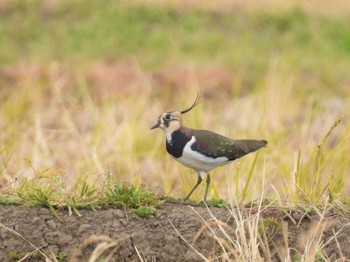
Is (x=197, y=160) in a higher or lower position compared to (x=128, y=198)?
higher

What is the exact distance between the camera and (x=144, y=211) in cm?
656

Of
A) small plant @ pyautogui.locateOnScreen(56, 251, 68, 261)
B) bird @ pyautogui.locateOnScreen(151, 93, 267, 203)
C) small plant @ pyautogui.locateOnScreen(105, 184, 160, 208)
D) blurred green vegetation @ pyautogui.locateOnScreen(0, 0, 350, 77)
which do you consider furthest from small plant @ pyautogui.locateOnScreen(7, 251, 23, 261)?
blurred green vegetation @ pyautogui.locateOnScreen(0, 0, 350, 77)

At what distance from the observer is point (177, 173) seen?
9.13 metres

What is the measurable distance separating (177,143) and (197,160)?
15 cm

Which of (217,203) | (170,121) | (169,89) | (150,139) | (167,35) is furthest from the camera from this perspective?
(167,35)

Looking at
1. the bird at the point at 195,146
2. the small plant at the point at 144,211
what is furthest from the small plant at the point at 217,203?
the small plant at the point at 144,211

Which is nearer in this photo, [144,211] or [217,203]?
[144,211]

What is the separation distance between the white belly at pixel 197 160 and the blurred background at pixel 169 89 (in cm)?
25

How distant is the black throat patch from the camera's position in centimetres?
691

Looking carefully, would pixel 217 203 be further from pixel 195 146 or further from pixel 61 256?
pixel 61 256

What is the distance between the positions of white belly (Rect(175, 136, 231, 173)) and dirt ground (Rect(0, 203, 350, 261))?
1.29 feet

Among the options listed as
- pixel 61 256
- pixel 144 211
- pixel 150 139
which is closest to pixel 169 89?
pixel 150 139

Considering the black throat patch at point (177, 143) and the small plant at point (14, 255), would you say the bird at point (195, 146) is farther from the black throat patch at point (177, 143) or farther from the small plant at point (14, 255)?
the small plant at point (14, 255)

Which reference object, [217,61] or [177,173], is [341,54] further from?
[177,173]
